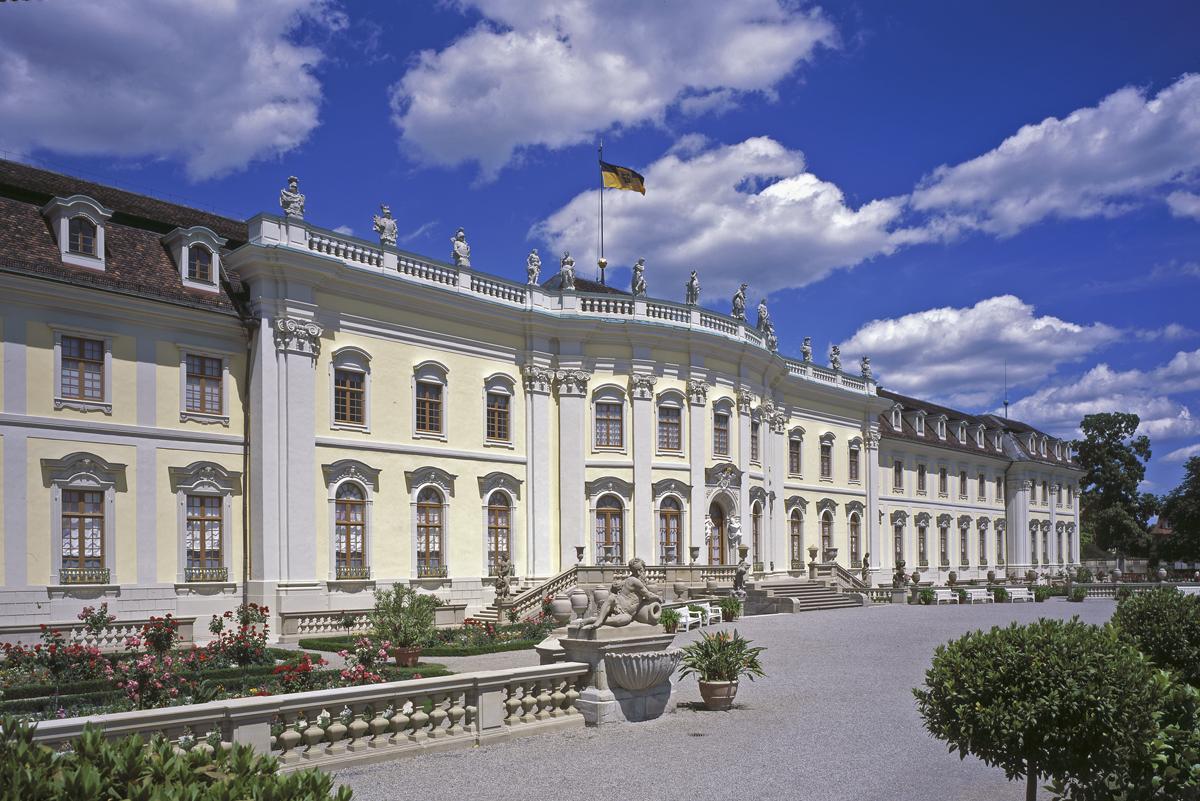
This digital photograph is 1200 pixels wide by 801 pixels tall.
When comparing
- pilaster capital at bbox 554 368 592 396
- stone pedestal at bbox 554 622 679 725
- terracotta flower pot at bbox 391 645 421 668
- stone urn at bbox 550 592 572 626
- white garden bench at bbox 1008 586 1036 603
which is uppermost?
pilaster capital at bbox 554 368 592 396

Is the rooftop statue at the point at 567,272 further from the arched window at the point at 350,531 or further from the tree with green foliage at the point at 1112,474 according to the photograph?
the tree with green foliage at the point at 1112,474

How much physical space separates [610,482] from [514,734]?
22.3m

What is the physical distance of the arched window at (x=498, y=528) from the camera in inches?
1202

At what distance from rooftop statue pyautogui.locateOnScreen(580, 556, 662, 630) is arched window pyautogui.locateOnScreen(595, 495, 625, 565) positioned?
20340mm

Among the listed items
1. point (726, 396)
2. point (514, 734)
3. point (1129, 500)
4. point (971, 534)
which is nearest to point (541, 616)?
point (726, 396)

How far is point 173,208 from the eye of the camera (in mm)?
28297

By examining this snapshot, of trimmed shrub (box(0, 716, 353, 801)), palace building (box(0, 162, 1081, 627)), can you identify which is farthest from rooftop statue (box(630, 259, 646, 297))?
trimmed shrub (box(0, 716, 353, 801))

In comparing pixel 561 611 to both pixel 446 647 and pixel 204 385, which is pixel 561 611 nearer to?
pixel 446 647

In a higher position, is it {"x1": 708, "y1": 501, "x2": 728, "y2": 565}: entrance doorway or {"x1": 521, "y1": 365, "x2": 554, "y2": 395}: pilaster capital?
{"x1": 521, "y1": 365, "x2": 554, "y2": 395}: pilaster capital

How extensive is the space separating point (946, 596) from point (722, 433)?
1319 centimetres

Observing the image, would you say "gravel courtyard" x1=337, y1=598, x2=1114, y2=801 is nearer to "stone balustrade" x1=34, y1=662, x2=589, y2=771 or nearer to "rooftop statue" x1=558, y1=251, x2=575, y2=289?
"stone balustrade" x1=34, y1=662, x2=589, y2=771

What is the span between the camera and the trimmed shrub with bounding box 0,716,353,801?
3986 mm

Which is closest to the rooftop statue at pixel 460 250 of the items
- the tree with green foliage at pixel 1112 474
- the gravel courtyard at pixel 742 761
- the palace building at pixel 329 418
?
the palace building at pixel 329 418

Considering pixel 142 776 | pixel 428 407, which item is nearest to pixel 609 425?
pixel 428 407
